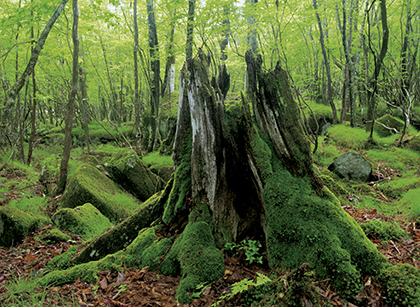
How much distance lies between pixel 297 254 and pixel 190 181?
186cm

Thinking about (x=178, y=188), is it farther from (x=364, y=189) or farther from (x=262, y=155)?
(x=364, y=189)

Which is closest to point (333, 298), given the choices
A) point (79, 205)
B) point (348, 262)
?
point (348, 262)

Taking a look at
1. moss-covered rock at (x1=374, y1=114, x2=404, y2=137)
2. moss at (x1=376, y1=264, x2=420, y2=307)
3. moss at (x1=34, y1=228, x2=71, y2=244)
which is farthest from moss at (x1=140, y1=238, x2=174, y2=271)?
moss-covered rock at (x1=374, y1=114, x2=404, y2=137)

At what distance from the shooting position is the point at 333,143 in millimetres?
8859

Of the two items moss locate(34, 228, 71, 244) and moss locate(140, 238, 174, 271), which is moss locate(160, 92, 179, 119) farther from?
moss locate(140, 238, 174, 271)

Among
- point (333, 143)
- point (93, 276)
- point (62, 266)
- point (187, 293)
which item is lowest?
point (62, 266)

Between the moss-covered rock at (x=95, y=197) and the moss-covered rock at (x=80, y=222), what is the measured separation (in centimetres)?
57

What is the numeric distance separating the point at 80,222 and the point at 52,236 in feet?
2.20

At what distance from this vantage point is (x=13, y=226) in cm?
493

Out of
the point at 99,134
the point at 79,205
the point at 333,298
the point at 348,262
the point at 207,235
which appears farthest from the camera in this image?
A: the point at 99,134

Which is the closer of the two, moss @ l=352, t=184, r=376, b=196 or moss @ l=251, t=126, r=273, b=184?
moss @ l=251, t=126, r=273, b=184

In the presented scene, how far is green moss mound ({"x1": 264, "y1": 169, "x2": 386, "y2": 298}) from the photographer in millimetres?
2539

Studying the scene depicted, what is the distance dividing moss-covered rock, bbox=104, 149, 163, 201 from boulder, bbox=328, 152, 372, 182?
555 centimetres

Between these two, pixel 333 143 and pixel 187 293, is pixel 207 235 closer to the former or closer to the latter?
pixel 187 293
